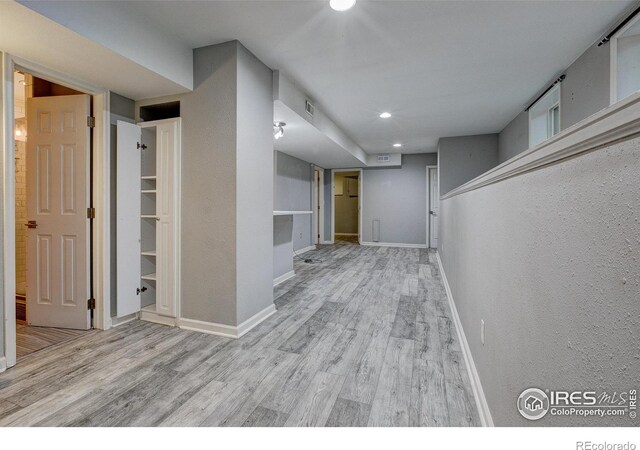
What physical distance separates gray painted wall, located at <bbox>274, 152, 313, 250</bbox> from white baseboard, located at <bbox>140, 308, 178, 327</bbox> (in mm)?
3249

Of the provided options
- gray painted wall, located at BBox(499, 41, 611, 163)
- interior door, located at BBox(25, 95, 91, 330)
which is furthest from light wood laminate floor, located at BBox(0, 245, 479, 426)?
gray painted wall, located at BBox(499, 41, 611, 163)

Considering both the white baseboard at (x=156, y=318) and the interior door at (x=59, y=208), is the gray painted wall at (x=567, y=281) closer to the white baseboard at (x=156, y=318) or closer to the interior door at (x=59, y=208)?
the white baseboard at (x=156, y=318)

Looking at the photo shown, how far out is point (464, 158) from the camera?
5809 millimetres

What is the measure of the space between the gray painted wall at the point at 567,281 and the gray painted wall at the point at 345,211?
31.7ft

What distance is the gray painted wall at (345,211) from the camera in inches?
433

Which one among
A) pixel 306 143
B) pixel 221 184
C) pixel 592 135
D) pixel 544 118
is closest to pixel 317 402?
pixel 592 135

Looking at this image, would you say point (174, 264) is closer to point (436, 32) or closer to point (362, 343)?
point (362, 343)

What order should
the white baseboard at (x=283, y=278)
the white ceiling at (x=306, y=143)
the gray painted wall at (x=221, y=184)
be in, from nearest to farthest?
the gray painted wall at (x=221, y=184) < the white ceiling at (x=306, y=143) < the white baseboard at (x=283, y=278)

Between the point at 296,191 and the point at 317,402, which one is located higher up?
the point at 296,191

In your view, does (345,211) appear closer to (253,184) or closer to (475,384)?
(253,184)

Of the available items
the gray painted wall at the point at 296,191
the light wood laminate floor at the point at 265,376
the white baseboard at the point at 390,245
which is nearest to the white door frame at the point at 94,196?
the light wood laminate floor at the point at 265,376

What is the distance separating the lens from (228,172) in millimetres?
2463

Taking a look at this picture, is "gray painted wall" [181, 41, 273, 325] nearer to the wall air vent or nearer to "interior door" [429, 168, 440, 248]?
the wall air vent

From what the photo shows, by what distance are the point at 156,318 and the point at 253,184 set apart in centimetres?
159
